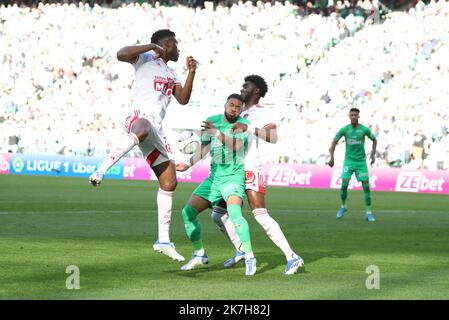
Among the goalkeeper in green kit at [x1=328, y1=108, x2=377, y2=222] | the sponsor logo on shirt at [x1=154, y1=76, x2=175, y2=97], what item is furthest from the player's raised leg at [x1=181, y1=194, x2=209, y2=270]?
the goalkeeper in green kit at [x1=328, y1=108, x2=377, y2=222]

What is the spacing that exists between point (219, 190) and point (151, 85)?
153 cm

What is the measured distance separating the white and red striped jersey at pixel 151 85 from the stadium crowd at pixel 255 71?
22.8m

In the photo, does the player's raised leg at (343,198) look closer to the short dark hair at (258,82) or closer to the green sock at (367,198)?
the green sock at (367,198)

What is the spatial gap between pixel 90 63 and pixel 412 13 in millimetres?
16264

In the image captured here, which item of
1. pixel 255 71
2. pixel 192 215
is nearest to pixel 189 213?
pixel 192 215

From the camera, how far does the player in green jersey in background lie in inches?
454

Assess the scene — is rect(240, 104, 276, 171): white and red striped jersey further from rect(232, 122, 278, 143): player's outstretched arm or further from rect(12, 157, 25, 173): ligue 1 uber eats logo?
rect(12, 157, 25, 173): ligue 1 uber eats logo

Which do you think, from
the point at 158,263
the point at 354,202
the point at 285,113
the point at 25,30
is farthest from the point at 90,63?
the point at 158,263

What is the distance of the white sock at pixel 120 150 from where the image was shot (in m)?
11.2

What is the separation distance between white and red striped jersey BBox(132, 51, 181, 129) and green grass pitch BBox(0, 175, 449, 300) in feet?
6.07

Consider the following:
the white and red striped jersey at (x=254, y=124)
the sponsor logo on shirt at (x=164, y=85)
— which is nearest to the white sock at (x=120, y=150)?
the sponsor logo on shirt at (x=164, y=85)

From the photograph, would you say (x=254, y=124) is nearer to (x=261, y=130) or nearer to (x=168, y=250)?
(x=261, y=130)

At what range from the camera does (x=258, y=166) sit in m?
12.0
